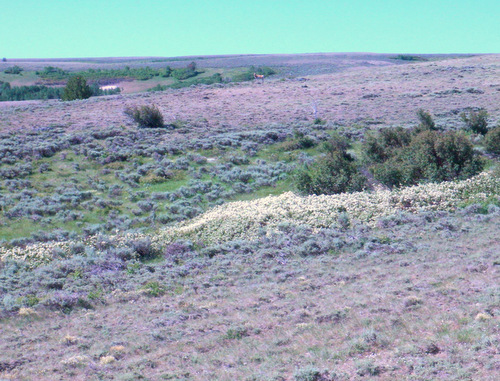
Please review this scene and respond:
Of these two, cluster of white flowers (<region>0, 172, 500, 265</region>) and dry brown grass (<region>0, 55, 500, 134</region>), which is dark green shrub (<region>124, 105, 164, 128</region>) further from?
cluster of white flowers (<region>0, 172, 500, 265</region>)

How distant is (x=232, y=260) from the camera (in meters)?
15.0

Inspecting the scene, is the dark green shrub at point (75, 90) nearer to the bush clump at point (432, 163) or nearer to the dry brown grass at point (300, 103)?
the dry brown grass at point (300, 103)

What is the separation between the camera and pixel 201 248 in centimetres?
1653

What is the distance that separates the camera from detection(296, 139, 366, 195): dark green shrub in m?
20.9

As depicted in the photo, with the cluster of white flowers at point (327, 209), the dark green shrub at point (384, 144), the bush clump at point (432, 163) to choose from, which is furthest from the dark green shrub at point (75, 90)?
the bush clump at point (432, 163)

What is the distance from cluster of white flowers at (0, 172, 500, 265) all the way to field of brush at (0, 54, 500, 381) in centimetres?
8

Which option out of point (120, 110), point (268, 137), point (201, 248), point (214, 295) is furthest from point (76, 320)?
point (120, 110)

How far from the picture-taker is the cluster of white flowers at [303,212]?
17.0m

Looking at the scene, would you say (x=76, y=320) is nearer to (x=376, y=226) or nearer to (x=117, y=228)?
(x=117, y=228)

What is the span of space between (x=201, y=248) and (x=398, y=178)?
29.8 feet

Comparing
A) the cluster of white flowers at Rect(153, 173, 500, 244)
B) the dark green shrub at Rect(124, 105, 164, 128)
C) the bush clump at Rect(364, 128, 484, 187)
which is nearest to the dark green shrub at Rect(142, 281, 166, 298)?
the cluster of white flowers at Rect(153, 173, 500, 244)

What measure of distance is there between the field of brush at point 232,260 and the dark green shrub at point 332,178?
0.64 meters

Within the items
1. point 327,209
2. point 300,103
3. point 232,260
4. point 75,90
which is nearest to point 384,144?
point 327,209

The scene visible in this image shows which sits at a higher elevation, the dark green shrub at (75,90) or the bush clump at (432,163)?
the dark green shrub at (75,90)
